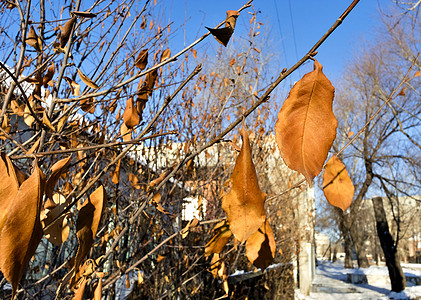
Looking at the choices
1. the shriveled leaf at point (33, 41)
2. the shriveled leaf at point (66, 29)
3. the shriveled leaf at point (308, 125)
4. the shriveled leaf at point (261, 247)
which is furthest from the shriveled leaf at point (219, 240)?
the shriveled leaf at point (33, 41)

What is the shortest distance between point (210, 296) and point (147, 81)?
3187 millimetres

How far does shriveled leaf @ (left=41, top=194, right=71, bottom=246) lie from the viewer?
2.24 ft

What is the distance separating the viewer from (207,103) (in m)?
3.79

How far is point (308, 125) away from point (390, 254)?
516 inches

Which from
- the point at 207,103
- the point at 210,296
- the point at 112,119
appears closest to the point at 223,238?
the point at 112,119

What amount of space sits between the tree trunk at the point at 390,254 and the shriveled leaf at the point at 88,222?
12.8 meters

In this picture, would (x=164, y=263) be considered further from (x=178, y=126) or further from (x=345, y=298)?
(x=345, y=298)

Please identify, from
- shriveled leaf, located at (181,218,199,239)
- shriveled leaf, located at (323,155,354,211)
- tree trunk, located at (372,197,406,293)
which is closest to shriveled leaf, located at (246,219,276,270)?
shriveled leaf, located at (323,155,354,211)

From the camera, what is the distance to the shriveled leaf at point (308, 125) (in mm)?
474

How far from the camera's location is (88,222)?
0.64 metres

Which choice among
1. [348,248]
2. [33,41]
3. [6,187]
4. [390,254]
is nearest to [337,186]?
[6,187]

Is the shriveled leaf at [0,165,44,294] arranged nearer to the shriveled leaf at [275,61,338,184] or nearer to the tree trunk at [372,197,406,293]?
the shriveled leaf at [275,61,338,184]

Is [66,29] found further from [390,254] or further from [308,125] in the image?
[390,254]

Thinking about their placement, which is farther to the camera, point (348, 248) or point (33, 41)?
point (348, 248)
